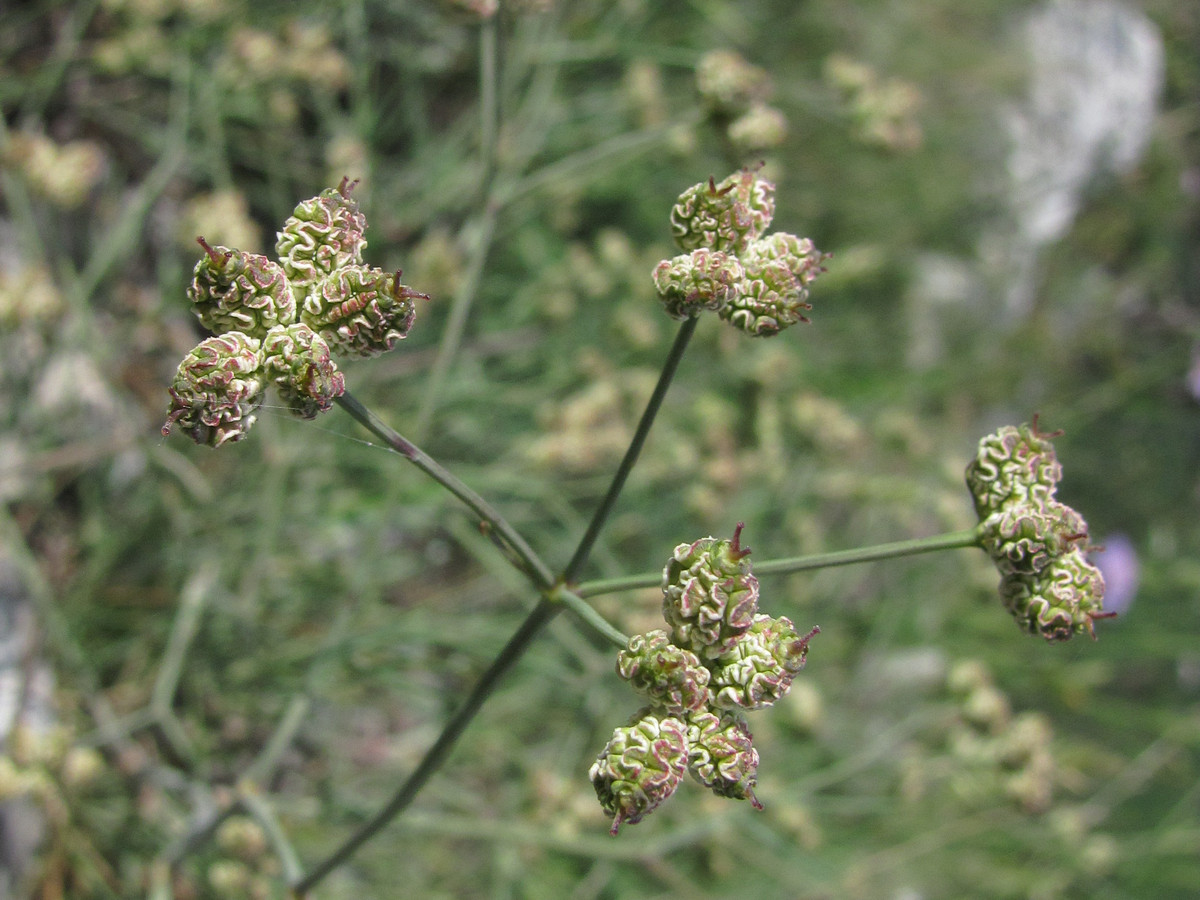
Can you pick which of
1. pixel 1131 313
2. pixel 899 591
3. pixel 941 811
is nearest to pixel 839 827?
pixel 941 811

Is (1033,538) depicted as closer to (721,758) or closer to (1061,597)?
(1061,597)

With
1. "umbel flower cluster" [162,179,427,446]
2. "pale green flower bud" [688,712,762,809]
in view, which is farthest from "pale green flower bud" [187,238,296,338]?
"pale green flower bud" [688,712,762,809]

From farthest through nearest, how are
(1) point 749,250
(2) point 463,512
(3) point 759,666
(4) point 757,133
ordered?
(2) point 463,512 → (4) point 757,133 → (1) point 749,250 → (3) point 759,666

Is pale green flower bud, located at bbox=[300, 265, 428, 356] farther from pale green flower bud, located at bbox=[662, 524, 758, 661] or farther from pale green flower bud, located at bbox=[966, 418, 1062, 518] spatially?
pale green flower bud, located at bbox=[966, 418, 1062, 518]

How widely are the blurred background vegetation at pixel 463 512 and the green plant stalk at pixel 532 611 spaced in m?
0.22

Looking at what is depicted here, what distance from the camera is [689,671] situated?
0.96 m

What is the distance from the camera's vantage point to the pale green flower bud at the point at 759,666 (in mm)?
975

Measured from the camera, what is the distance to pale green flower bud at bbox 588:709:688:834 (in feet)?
3.10

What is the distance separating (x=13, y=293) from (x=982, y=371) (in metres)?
3.62

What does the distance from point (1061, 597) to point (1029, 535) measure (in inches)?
3.5

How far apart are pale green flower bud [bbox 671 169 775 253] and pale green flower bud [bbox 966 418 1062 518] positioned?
14.2 inches

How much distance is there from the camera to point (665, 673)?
0.96 metres

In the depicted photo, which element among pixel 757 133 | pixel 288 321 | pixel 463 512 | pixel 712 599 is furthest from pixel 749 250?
pixel 463 512

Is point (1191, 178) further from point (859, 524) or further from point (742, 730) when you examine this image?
point (742, 730)
